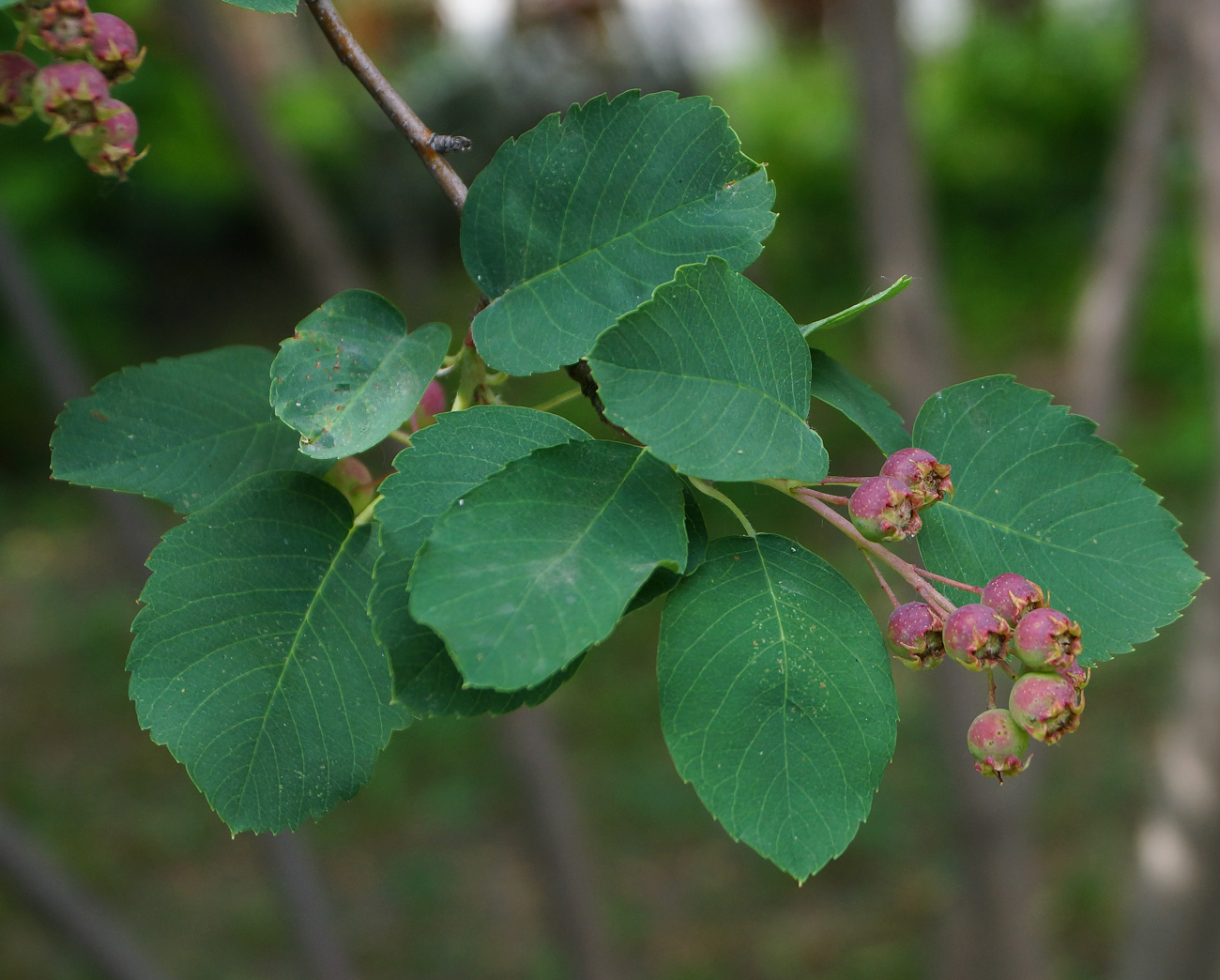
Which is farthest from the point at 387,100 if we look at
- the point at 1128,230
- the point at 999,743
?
the point at 1128,230

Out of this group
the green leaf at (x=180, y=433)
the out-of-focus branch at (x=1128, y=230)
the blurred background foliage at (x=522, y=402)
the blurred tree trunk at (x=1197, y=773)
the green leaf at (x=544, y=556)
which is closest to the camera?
the green leaf at (x=544, y=556)

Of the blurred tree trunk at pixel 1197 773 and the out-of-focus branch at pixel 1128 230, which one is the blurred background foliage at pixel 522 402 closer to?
the blurred tree trunk at pixel 1197 773

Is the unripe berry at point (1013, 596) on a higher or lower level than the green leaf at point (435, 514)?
lower

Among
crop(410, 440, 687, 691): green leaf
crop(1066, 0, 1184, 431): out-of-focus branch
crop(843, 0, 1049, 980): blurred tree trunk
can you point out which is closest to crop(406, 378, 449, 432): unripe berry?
crop(410, 440, 687, 691): green leaf

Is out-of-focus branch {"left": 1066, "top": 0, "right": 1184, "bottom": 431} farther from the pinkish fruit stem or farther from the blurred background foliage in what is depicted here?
the pinkish fruit stem

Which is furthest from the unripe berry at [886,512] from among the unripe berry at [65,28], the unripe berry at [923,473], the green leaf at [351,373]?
the unripe berry at [65,28]

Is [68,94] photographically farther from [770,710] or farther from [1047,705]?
[1047,705]
